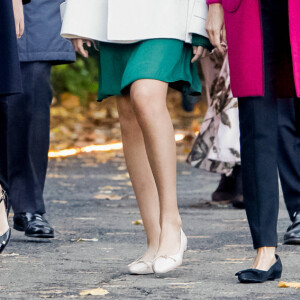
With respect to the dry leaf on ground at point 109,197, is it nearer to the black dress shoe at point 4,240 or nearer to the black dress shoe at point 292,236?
the black dress shoe at point 292,236

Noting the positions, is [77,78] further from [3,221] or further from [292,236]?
[3,221]

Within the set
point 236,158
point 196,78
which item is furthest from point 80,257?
point 236,158

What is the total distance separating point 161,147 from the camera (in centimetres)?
407

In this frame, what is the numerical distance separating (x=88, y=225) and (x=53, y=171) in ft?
11.6

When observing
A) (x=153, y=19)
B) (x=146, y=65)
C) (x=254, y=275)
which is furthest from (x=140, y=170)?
(x=254, y=275)

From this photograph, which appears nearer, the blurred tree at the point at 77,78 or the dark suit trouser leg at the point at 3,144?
the dark suit trouser leg at the point at 3,144

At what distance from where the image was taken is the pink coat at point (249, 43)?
12.3 feet

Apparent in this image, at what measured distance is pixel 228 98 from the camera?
6516 mm

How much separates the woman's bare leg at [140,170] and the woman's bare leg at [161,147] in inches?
6.1

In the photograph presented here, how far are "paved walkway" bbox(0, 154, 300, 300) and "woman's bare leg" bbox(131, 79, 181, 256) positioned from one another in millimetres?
170

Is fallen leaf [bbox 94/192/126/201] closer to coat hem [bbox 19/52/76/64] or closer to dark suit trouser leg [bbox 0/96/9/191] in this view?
coat hem [bbox 19/52/76/64]

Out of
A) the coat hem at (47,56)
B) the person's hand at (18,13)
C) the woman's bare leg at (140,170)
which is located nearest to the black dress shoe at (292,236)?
the woman's bare leg at (140,170)

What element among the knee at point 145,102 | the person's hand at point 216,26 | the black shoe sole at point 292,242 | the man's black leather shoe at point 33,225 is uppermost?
the person's hand at point 216,26

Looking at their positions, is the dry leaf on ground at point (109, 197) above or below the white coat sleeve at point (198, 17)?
below
